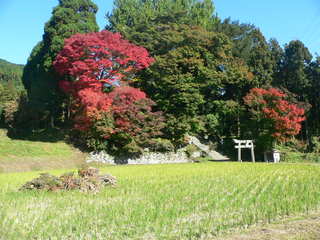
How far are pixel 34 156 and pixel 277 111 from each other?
15842 millimetres

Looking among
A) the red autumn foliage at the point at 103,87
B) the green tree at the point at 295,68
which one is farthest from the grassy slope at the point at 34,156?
the green tree at the point at 295,68

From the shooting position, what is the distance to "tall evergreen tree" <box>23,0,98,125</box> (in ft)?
79.2

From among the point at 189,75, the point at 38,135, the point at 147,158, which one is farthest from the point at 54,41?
the point at 147,158

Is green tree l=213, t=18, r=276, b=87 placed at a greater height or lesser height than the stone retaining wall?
greater

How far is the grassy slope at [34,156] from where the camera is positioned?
15.6m

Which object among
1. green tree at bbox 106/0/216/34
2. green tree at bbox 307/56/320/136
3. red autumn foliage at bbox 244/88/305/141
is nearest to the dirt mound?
red autumn foliage at bbox 244/88/305/141

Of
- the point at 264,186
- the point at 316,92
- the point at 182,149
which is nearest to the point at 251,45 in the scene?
the point at 316,92

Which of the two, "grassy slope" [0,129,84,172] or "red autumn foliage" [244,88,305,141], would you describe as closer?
"grassy slope" [0,129,84,172]

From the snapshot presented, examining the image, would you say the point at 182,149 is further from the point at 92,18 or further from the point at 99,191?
the point at 99,191

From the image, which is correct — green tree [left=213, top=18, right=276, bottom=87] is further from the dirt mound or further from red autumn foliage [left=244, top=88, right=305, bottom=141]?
the dirt mound

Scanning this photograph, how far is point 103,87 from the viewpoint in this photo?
21719mm

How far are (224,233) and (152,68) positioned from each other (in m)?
20.1

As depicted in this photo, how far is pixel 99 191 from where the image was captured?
7621 millimetres

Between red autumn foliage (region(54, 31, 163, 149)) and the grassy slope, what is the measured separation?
2.02 m
